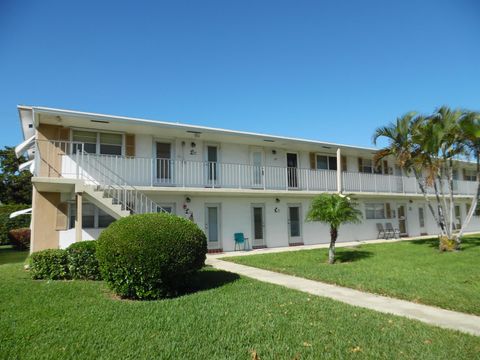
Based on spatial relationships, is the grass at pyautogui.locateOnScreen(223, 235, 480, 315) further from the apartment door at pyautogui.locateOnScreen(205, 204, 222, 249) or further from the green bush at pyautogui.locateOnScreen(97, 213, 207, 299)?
the green bush at pyautogui.locateOnScreen(97, 213, 207, 299)

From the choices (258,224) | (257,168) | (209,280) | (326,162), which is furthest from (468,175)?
(209,280)

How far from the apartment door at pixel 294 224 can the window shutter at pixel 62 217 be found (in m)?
10.6

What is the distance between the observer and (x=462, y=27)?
1221cm

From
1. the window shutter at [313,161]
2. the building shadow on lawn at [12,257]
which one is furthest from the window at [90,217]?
the window shutter at [313,161]

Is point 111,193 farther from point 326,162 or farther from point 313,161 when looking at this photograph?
point 326,162

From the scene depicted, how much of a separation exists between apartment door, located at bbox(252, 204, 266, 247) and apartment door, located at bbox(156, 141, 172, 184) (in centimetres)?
465

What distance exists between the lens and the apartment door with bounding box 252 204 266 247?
17219 mm

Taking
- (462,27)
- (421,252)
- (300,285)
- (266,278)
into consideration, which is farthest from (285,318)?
(462,27)

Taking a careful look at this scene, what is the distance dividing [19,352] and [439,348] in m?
4.97

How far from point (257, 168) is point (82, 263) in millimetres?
→ 10470

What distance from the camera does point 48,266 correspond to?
345 inches

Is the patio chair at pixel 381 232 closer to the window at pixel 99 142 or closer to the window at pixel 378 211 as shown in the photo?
the window at pixel 378 211

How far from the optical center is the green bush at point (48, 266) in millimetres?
8758

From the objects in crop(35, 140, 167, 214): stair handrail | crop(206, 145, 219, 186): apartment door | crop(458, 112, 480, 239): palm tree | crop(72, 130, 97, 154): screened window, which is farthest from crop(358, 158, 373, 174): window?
crop(72, 130, 97, 154): screened window
